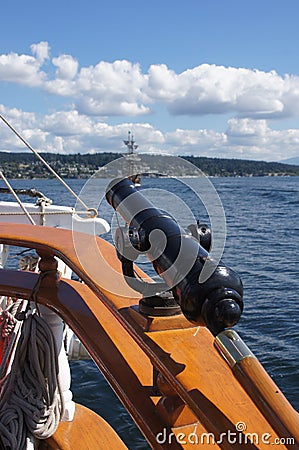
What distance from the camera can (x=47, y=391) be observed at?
2035 mm

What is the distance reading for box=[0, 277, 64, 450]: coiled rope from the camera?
2.01 meters

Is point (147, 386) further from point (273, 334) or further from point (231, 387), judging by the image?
point (273, 334)

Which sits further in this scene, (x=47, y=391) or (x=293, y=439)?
(x=47, y=391)

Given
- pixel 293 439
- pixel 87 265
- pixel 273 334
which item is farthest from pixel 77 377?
pixel 293 439

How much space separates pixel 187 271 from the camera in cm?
119

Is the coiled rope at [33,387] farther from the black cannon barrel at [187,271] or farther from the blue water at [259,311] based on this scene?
the black cannon barrel at [187,271]

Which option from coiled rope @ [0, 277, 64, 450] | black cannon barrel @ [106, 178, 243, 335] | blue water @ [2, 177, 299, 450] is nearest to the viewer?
black cannon barrel @ [106, 178, 243, 335]

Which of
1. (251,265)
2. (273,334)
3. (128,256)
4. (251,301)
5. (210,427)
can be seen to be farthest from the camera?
(251,265)

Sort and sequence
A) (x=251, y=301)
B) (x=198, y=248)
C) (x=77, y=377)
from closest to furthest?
1. (x=198, y=248)
2. (x=77, y=377)
3. (x=251, y=301)

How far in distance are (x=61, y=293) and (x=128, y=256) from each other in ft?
1.77

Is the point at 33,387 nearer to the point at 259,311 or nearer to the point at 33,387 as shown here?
the point at 33,387

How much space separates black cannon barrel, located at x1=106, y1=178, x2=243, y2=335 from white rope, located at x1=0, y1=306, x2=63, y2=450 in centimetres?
74

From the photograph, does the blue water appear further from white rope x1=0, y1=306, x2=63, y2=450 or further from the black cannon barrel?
white rope x1=0, y1=306, x2=63, y2=450

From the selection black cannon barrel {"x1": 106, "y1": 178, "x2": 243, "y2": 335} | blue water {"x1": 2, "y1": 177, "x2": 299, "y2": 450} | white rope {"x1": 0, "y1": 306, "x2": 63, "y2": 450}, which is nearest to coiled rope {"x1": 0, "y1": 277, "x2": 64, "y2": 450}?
white rope {"x1": 0, "y1": 306, "x2": 63, "y2": 450}
